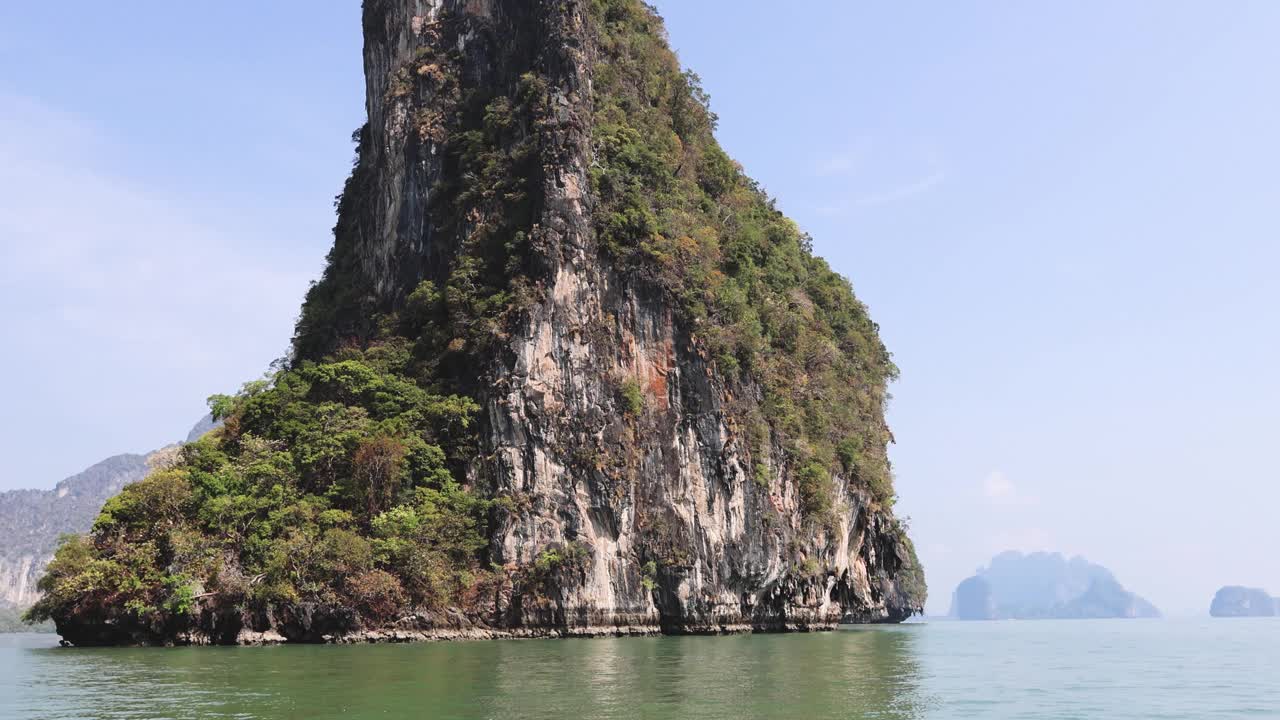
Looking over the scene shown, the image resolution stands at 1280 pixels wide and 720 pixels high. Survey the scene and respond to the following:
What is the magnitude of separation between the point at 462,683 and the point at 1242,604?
20669 cm

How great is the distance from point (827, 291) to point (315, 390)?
32.4 m

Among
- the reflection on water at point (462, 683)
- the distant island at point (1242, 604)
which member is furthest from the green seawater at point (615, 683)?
the distant island at point (1242, 604)

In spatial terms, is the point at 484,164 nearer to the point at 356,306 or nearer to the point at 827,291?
the point at 356,306

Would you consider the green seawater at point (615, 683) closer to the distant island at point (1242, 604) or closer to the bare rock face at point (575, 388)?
the bare rock face at point (575, 388)

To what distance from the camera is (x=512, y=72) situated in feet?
153

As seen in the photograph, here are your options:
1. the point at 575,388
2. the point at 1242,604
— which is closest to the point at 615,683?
the point at 575,388

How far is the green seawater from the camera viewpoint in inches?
601

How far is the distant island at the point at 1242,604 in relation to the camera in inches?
7200

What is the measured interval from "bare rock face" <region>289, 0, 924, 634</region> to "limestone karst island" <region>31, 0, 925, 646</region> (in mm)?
108

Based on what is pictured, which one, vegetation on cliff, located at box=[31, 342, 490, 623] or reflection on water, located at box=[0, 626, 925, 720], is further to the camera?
vegetation on cliff, located at box=[31, 342, 490, 623]

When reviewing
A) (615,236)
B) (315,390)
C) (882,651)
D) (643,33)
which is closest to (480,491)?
(315,390)

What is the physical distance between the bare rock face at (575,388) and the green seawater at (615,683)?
7.20m

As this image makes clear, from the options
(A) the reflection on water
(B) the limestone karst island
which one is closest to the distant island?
(B) the limestone karst island

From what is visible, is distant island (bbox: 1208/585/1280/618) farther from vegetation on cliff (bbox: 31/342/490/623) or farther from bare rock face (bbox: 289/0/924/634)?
vegetation on cliff (bbox: 31/342/490/623)
